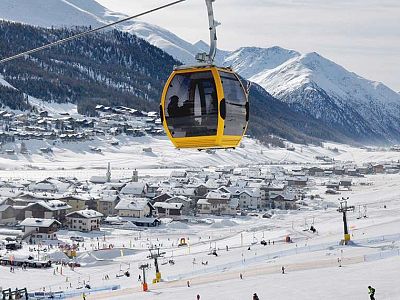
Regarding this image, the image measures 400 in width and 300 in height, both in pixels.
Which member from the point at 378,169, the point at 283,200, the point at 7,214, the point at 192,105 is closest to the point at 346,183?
the point at 283,200

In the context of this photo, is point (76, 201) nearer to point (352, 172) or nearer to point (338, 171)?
point (338, 171)

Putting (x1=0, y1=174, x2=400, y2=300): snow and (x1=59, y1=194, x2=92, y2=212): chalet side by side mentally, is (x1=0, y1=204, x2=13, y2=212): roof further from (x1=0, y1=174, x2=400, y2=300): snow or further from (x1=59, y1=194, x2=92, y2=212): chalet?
(x1=0, y1=174, x2=400, y2=300): snow

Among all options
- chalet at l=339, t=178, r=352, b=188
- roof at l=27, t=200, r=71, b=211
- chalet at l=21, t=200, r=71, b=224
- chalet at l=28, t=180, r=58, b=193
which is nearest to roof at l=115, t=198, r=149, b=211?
roof at l=27, t=200, r=71, b=211

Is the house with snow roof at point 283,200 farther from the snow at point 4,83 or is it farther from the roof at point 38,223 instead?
the snow at point 4,83

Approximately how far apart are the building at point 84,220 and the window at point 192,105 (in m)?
43.7

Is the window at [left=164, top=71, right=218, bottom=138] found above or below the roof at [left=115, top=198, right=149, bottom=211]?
above

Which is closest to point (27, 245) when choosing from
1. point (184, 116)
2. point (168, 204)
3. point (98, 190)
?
point (168, 204)

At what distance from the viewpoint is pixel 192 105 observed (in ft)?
30.5

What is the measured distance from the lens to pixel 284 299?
74.1 feet

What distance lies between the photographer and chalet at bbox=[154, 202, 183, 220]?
60781 millimetres

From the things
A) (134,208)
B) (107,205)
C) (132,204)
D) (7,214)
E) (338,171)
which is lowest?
(7,214)

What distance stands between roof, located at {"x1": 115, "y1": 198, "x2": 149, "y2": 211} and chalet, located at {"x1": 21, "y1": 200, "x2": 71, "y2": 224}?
17.6ft

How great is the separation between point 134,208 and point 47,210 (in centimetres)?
807

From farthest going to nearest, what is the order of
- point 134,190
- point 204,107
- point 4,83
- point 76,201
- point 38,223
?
point 4,83 < point 134,190 < point 76,201 < point 38,223 < point 204,107
